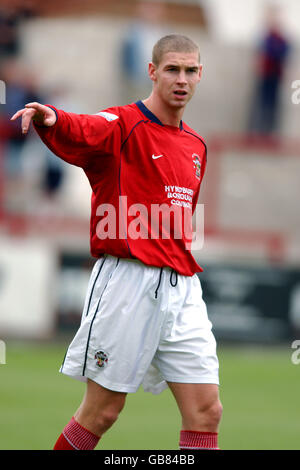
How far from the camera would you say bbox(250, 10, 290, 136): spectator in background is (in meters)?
15.9

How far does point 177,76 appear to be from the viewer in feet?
17.5

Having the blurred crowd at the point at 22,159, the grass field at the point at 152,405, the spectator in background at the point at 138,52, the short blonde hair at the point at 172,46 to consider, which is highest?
the spectator in background at the point at 138,52

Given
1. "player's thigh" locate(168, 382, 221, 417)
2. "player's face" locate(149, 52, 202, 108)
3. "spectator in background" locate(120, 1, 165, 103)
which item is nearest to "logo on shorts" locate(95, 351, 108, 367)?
"player's thigh" locate(168, 382, 221, 417)

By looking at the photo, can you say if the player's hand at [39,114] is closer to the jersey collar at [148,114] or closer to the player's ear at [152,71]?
the jersey collar at [148,114]

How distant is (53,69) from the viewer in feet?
58.6

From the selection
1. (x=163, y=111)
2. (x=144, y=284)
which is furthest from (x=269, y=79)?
(x=144, y=284)

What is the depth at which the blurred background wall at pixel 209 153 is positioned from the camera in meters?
13.6

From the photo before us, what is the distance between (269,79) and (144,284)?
11799 millimetres

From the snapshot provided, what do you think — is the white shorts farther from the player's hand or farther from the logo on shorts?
the player's hand

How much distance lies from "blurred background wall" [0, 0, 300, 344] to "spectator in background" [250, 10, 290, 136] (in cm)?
2

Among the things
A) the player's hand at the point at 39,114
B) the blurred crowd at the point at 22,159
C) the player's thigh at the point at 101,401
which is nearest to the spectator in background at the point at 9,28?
the blurred crowd at the point at 22,159

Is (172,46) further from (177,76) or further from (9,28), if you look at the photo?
(9,28)
